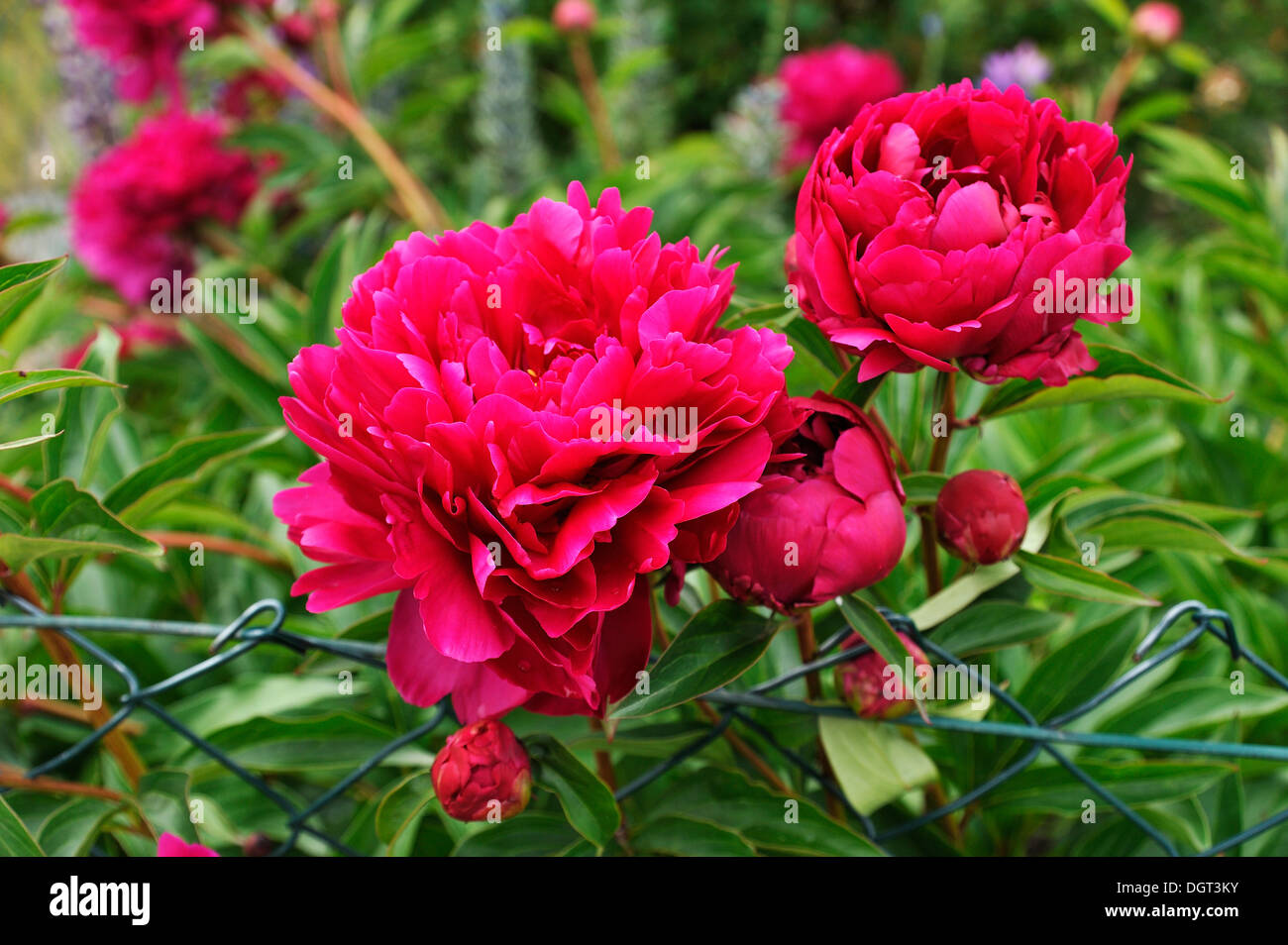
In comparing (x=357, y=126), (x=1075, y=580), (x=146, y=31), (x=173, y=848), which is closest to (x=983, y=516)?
(x=1075, y=580)

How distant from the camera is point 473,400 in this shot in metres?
0.44

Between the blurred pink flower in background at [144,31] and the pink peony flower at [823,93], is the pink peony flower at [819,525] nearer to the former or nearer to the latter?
the blurred pink flower in background at [144,31]

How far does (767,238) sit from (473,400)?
3.66ft

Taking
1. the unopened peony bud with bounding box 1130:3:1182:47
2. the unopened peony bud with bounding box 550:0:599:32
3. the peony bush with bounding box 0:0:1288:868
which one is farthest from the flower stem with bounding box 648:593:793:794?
the unopened peony bud with bounding box 1130:3:1182:47

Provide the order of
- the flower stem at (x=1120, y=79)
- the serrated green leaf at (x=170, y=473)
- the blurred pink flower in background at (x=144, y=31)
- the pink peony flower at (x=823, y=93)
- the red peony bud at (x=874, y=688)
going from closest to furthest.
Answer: the red peony bud at (x=874, y=688)
the serrated green leaf at (x=170, y=473)
the blurred pink flower in background at (x=144, y=31)
the flower stem at (x=1120, y=79)
the pink peony flower at (x=823, y=93)

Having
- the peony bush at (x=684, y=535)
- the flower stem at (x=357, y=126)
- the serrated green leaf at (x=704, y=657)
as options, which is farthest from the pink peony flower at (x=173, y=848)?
the flower stem at (x=357, y=126)

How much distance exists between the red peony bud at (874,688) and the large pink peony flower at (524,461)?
0.44ft

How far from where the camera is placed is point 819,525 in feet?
1.44

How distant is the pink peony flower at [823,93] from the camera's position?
1.78m

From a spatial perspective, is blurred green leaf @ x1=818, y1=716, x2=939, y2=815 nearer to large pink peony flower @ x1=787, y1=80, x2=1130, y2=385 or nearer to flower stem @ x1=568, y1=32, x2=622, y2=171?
large pink peony flower @ x1=787, y1=80, x2=1130, y2=385

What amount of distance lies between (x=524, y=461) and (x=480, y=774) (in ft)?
0.52

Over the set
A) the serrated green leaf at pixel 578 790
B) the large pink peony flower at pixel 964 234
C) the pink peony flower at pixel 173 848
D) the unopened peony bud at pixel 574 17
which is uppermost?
the unopened peony bud at pixel 574 17

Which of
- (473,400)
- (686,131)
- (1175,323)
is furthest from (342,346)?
(686,131)
